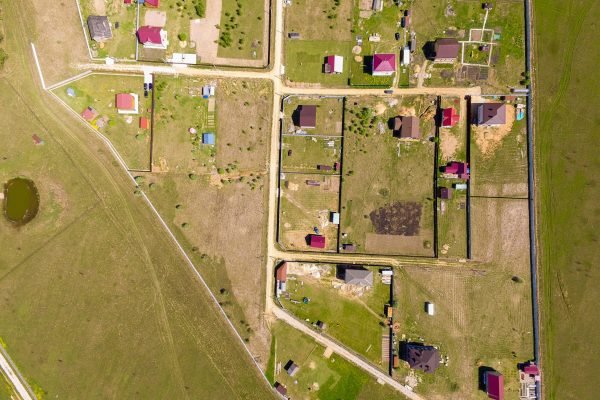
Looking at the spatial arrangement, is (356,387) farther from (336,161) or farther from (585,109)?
(585,109)

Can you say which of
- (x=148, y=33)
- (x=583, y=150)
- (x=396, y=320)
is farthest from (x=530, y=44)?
(x=148, y=33)

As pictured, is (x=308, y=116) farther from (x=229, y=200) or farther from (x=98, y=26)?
(x=98, y=26)

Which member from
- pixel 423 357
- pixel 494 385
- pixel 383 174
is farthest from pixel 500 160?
pixel 494 385

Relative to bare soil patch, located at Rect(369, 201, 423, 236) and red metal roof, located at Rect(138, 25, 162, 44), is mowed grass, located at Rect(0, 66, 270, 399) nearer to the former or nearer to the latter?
red metal roof, located at Rect(138, 25, 162, 44)

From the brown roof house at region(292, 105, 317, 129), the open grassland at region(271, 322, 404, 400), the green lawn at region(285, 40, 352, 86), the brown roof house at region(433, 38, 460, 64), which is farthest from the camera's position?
the green lawn at region(285, 40, 352, 86)

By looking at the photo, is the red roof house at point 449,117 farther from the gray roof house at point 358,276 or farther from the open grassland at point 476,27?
the gray roof house at point 358,276

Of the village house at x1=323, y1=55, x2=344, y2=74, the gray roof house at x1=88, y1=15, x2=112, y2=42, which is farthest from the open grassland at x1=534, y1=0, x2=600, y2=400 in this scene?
the gray roof house at x1=88, y1=15, x2=112, y2=42
